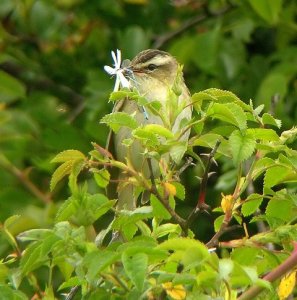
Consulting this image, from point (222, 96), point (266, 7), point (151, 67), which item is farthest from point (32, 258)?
point (266, 7)

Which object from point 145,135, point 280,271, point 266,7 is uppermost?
point 145,135

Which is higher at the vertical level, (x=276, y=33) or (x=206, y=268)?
(x=206, y=268)

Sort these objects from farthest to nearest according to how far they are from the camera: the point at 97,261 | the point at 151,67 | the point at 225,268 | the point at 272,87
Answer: the point at 272,87 < the point at 151,67 < the point at 97,261 < the point at 225,268

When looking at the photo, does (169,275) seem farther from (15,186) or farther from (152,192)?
(15,186)

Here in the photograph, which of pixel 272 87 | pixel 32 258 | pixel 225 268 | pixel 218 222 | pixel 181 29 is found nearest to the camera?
pixel 225 268

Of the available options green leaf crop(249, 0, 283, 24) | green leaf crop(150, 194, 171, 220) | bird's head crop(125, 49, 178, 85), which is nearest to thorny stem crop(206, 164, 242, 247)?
green leaf crop(150, 194, 171, 220)

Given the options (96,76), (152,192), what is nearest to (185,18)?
(96,76)

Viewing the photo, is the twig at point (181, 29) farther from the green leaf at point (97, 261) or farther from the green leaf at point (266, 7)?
the green leaf at point (97, 261)

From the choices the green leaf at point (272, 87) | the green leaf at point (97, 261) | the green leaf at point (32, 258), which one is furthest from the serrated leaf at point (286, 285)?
the green leaf at point (272, 87)

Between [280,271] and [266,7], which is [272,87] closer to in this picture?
[266,7]
